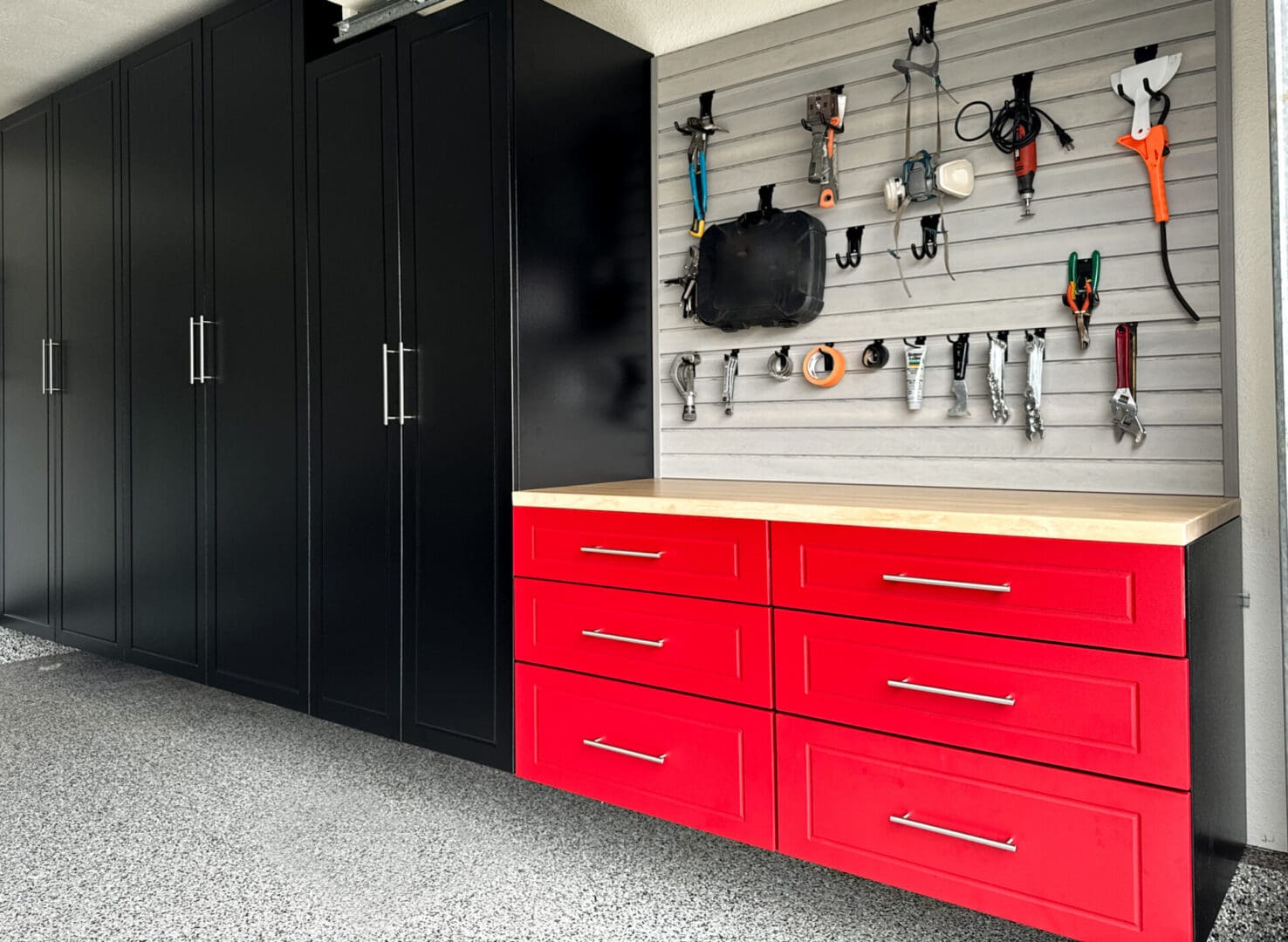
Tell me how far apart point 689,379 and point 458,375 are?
0.71 meters

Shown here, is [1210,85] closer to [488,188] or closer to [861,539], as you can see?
[861,539]

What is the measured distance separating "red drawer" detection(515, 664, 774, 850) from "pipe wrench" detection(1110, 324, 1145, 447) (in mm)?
1039

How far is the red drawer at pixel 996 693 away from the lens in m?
1.43

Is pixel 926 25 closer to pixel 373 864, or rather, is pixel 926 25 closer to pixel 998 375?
pixel 998 375

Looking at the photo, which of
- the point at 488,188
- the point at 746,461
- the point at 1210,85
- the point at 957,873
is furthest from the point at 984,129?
the point at 957,873

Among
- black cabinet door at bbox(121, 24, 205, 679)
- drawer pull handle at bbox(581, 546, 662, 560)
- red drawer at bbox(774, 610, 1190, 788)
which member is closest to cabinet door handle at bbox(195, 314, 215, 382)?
black cabinet door at bbox(121, 24, 205, 679)

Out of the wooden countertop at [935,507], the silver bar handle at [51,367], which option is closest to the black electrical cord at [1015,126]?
the wooden countertop at [935,507]

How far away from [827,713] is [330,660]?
5.18 feet

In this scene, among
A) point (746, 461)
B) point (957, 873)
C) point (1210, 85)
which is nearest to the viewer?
point (957, 873)

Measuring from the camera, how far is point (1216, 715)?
164 centimetres

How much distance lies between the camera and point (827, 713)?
1762mm

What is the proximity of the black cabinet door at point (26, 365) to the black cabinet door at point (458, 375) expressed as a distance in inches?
86.2

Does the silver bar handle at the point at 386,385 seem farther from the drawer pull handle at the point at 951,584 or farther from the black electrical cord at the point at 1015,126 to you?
the black electrical cord at the point at 1015,126

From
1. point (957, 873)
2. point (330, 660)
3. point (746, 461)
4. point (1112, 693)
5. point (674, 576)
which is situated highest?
point (746, 461)
